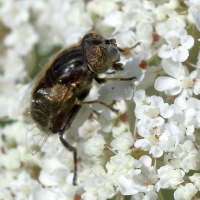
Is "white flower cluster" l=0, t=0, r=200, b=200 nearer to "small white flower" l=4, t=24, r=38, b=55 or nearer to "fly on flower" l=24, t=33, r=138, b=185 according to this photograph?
"fly on flower" l=24, t=33, r=138, b=185

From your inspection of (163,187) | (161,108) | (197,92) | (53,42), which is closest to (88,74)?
(161,108)

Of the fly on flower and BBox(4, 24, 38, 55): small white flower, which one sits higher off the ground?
the fly on flower

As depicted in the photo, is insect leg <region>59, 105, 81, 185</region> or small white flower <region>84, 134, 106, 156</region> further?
insect leg <region>59, 105, 81, 185</region>

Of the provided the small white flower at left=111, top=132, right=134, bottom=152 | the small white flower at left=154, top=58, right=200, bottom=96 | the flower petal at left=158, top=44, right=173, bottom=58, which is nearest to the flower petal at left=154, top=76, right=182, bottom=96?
the small white flower at left=154, top=58, right=200, bottom=96

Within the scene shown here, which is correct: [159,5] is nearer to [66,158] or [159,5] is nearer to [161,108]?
[161,108]

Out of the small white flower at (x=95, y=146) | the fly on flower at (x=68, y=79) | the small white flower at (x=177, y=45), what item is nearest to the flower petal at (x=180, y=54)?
the small white flower at (x=177, y=45)

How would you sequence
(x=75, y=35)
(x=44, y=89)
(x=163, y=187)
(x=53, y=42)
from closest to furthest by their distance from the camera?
(x=163, y=187) < (x=44, y=89) < (x=75, y=35) < (x=53, y=42)
